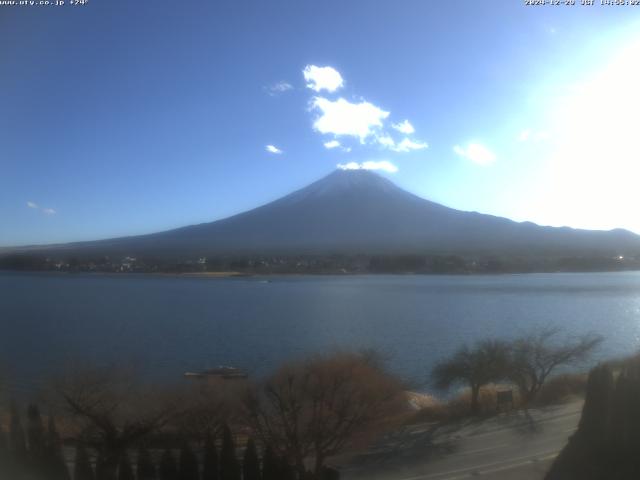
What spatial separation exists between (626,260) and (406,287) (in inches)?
483

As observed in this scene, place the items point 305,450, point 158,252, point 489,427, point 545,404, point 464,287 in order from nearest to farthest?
point 305,450, point 489,427, point 545,404, point 464,287, point 158,252

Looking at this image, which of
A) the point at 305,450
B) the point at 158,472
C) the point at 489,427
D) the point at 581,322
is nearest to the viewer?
the point at 158,472

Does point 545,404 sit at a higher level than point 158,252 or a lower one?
lower

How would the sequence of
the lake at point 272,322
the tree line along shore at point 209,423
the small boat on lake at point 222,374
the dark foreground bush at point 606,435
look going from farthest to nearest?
the lake at point 272,322
the small boat on lake at point 222,374
the tree line along shore at point 209,423
the dark foreground bush at point 606,435

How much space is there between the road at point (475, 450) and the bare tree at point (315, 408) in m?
0.34

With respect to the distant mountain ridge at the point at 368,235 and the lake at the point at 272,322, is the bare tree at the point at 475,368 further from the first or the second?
the distant mountain ridge at the point at 368,235

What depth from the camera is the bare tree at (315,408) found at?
14.7ft

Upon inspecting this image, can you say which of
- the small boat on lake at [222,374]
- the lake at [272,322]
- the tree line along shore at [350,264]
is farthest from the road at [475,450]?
the tree line along shore at [350,264]

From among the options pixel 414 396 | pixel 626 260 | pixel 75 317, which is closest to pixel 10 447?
pixel 414 396

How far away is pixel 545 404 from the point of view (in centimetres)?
631

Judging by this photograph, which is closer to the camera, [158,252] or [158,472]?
[158,472]

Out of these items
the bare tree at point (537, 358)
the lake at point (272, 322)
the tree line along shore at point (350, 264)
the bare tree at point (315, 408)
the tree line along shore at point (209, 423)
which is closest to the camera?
the tree line along shore at point (209, 423)

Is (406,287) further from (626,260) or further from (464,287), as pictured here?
(626,260)

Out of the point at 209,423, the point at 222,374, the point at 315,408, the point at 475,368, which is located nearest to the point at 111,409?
the point at 209,423
